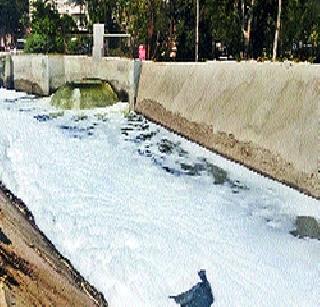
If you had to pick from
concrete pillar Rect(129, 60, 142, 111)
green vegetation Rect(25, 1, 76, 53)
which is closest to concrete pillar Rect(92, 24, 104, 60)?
concrete pillar Rect(129, 60, 142, 111)

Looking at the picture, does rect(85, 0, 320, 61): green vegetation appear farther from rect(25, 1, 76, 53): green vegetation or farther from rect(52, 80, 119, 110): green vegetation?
rect(25, 1, 76, 53): green vegetation

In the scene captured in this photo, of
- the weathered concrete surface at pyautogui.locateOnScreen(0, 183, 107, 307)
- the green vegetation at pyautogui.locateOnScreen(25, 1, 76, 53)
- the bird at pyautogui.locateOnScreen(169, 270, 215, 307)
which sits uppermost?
the green vegetation at pyautogui.locateOnScreen(25, 1, 76, 53)

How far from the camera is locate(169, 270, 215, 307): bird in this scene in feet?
25.4

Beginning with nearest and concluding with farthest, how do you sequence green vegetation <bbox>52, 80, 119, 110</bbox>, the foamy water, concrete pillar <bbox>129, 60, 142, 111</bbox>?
the foamy water → concrete pillar <bbox>129, 60, 142, 111</bbox> → green vegetation <bbox>52, 80, 119, 110</bbox>

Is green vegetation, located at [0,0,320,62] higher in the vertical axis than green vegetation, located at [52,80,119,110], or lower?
higher

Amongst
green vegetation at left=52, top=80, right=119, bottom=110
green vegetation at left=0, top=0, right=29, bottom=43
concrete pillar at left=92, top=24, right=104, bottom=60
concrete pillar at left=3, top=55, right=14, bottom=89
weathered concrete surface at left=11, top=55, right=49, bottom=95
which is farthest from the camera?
green vegetation at left=0, top=0, right=29, bottom=43

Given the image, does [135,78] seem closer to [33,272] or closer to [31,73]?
[31,73]

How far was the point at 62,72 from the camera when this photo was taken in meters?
30.2

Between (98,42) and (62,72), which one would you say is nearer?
(98,42)

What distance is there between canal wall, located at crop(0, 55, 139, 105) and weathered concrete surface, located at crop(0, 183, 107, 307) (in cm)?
1529

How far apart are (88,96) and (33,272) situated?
19545 millimetres

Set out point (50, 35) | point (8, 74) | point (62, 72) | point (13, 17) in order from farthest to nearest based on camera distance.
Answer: point (13, 17) < point (50, 35) < point (8, 74) < point (62, 72)

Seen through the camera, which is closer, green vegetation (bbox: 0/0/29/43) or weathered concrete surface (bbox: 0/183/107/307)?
weathered concrete surface (bbox: 0/183/107/307)

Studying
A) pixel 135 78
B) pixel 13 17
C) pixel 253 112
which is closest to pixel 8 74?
pixel 135 78
